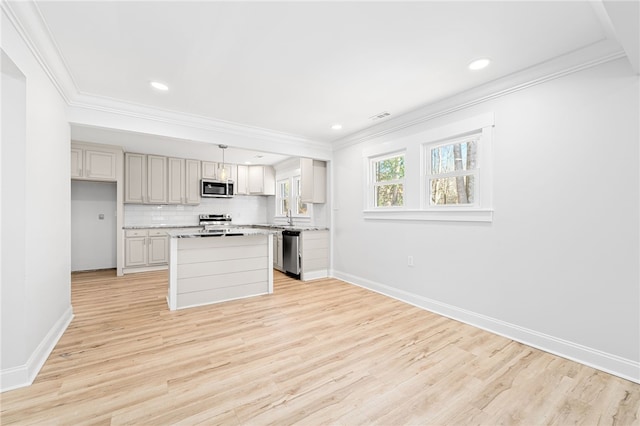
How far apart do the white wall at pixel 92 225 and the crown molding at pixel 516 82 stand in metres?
5.75

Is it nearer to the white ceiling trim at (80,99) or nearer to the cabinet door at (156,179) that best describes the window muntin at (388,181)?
the white ceiling trim at (80,99)

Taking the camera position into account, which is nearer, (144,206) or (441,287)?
(441,287)

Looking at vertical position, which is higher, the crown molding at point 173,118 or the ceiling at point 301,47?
the ceiling at point 301,47

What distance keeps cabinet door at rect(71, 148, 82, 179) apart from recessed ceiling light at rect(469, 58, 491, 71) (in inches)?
244

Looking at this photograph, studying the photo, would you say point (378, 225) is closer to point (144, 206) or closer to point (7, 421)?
point (7, 421)

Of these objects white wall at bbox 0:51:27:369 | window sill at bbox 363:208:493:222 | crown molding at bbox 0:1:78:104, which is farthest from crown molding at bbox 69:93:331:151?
window sill at bbox 363:208:493:222

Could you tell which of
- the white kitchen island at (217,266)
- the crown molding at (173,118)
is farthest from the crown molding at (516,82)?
the white kitchen island at (217,266)

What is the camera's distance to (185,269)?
11.5ft

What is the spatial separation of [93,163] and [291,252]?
3.98 metres

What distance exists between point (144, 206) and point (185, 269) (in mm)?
3486

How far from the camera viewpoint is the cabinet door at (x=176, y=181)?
6043 mm

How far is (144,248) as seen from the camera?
220 inches

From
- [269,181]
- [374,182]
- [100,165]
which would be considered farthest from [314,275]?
[100,165]

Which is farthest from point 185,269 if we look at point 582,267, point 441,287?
point 582,267
